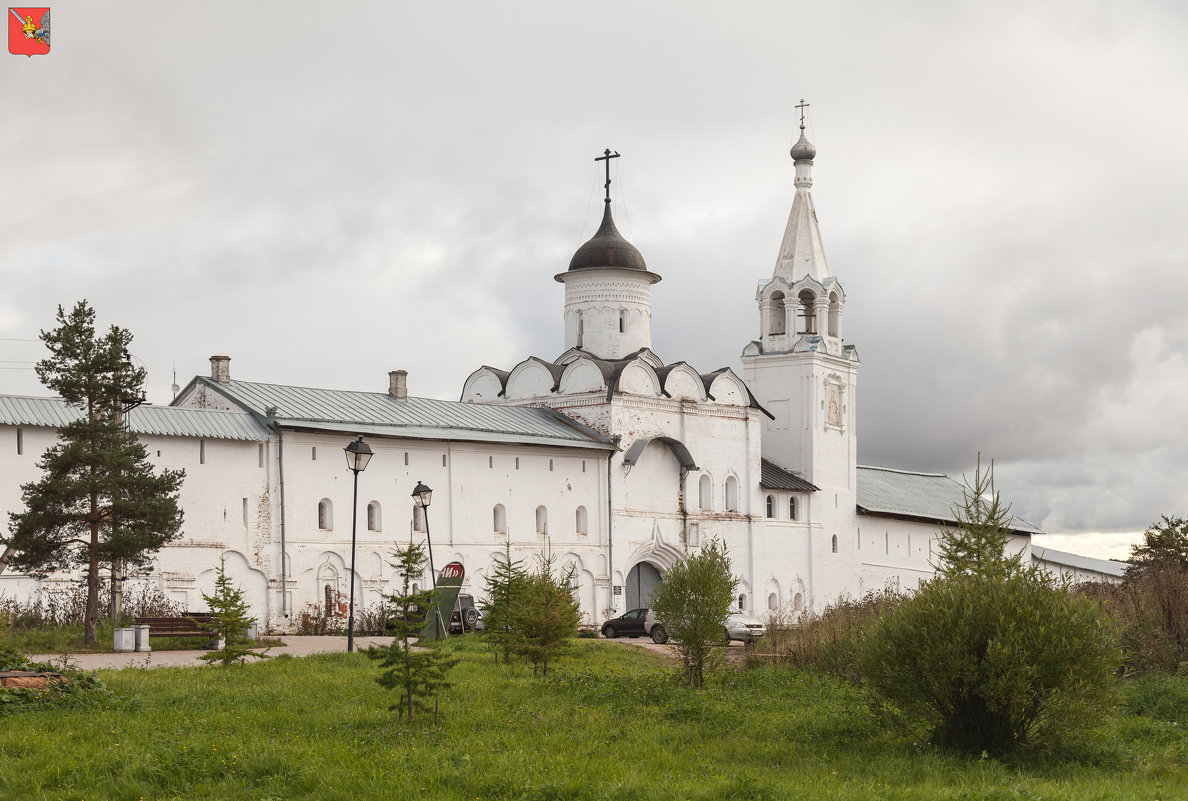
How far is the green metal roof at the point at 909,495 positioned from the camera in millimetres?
47844

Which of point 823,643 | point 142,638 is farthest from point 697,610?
point 142,638

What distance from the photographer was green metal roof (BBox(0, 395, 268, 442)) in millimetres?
25219

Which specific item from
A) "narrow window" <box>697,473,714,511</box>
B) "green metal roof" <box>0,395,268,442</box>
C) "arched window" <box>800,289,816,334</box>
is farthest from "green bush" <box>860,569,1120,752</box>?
"arched window" <box>800,289,816,334</box>

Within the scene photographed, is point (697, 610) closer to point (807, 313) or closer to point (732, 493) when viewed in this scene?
point (732, 493)

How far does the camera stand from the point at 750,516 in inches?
1602

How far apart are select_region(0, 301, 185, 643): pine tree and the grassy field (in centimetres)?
632

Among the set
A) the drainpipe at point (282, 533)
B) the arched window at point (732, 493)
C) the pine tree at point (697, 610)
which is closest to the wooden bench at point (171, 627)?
the drainpipe at point (282, 533)

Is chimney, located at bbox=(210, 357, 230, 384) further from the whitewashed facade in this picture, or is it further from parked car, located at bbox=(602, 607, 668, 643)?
parked car, located at bbox=(602, 607, 668, 643)

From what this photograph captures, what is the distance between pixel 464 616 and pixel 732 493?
1392 cm

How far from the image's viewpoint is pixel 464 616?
94.0ft

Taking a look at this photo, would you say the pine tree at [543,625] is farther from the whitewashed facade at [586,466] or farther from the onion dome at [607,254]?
the onion dome at [607,254]

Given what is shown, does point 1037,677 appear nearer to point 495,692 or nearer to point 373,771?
point 373,771

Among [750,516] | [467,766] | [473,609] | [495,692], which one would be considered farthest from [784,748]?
[750,516]

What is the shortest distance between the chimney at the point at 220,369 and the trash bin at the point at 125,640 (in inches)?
446
